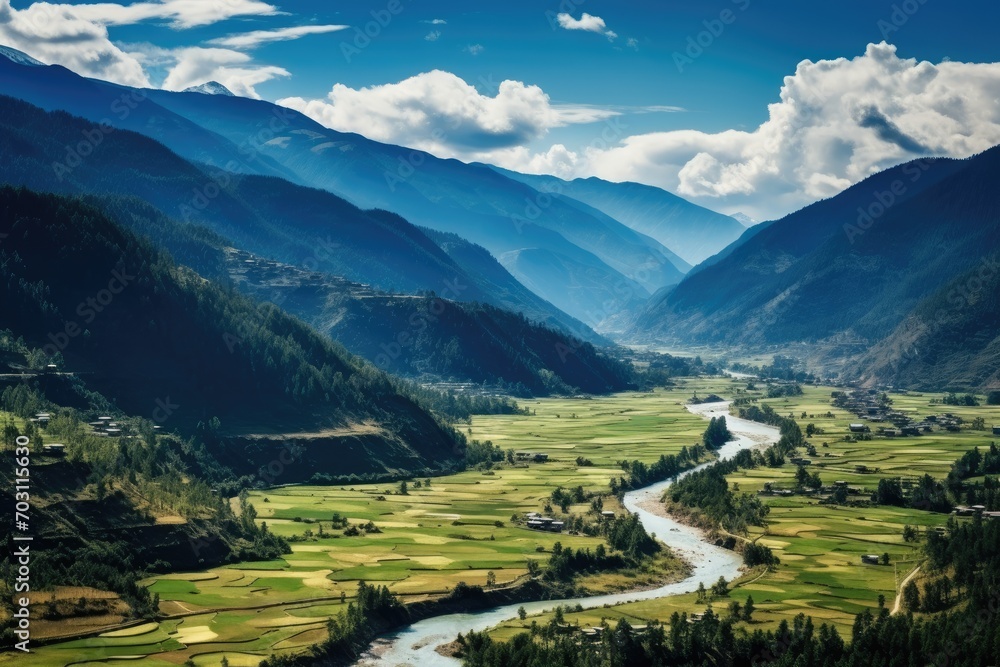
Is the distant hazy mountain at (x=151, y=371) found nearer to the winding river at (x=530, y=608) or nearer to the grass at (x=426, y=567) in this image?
the grass at (x=426, y=567)

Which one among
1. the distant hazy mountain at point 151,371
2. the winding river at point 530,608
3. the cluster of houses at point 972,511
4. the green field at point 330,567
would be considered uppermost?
the distant hazy mountain at point 151,371

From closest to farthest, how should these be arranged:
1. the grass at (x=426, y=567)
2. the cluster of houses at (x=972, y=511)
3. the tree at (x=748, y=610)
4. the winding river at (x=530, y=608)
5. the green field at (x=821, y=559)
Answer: the grass at (x=426, y=567)
the winding river at (x=530, y=608)
the tree at (x=748, y=610)
the green field at (x=821, y=559)
the cluster of houses at (x=972, y=511)

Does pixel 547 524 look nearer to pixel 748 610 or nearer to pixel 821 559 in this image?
pixel 821 559

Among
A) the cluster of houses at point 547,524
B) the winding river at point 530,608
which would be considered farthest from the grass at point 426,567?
the winding river at point 530,608

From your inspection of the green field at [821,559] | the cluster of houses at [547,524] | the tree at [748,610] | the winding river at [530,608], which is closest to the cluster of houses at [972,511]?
the green field at [821,559]

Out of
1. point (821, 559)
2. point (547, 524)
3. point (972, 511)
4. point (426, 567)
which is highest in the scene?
point (547, 524)

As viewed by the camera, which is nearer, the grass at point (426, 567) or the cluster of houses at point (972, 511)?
the grass at point (426, 567)

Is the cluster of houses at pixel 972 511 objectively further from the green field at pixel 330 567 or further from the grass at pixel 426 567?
the green field at pixel 330 567

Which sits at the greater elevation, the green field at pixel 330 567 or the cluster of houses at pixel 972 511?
the green field at pixel 330 567

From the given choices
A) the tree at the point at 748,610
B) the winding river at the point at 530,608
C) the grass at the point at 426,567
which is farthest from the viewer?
the tree at the point at 748,610

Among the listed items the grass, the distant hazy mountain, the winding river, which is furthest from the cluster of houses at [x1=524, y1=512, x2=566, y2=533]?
the distant hazy mountain

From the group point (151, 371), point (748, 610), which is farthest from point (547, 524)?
point (151, 371)

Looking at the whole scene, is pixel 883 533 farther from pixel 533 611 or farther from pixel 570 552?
pixel 533 611
